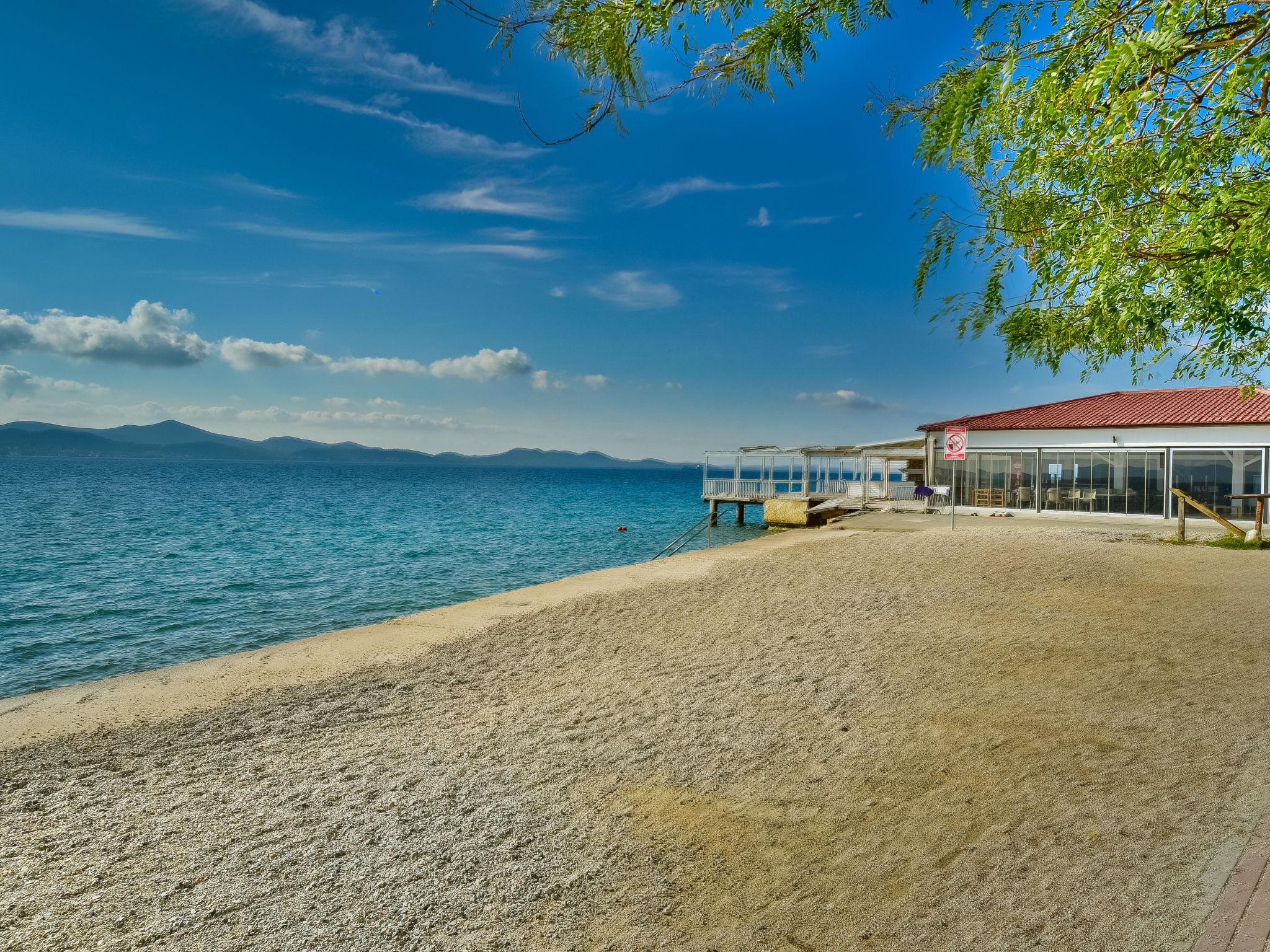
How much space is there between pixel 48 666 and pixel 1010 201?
14698 mm

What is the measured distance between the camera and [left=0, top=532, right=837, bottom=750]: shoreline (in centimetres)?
720

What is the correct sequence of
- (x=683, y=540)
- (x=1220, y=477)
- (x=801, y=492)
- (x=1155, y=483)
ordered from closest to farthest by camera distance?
(x=1220, y=477) < (x=1155, y=483) < (x=683, y=540) < (x=801, y=492)

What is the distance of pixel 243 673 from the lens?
350 inches

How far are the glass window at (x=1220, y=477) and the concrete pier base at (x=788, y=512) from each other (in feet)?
41.0

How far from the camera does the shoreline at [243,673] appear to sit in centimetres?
720

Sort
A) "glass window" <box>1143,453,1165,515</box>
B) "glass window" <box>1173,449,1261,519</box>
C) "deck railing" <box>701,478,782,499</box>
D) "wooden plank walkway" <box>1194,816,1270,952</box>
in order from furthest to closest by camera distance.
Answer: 1. "deck railing" <box>701,478,782,499</box>
2. "glass window" <box>1143,453,1165,515</box>
3. "glass window" <box>1173,449,1261,519</box>
4. "wooden plank walkway" <box>1194,816,1270,952</box>

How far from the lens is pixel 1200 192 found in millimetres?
4309

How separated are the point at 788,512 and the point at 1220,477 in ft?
47.8

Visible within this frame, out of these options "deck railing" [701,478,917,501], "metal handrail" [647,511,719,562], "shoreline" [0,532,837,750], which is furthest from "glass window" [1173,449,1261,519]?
"shoreline" [0,532,837,750]

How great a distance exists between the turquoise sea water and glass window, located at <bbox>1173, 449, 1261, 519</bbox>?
17.0 metres

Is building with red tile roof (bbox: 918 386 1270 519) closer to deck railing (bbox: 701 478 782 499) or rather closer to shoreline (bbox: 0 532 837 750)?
deck railing (bbox: 701 478 782 499)

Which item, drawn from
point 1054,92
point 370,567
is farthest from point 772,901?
point 370,567

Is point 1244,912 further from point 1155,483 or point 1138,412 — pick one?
point 1138,412

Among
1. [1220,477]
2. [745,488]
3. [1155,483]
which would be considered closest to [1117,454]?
[1155,483]
